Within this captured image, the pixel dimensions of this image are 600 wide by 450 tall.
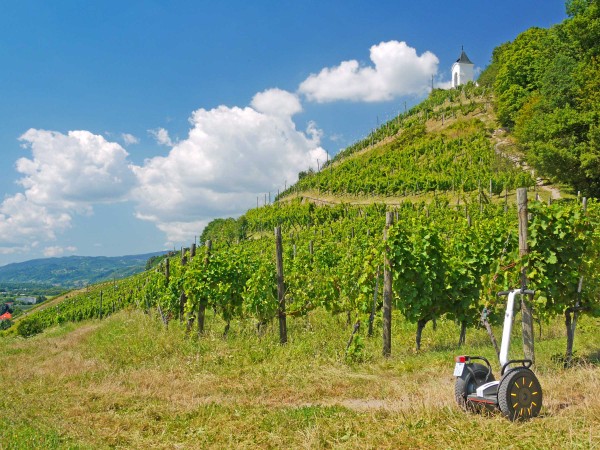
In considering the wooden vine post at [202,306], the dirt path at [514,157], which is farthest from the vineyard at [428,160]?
the wooden vine post at [202,306]

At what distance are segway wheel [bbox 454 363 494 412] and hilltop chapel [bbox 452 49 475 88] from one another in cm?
9262

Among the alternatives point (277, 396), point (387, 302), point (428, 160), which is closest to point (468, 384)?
point (277, 396)

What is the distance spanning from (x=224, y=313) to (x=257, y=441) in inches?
301

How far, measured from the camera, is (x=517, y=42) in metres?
46.6

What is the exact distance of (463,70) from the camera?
292 feet

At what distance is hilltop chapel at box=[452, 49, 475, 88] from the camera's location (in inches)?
3499

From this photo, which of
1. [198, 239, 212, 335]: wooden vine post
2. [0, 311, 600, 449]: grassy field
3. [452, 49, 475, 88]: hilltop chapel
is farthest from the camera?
[452, 49, 475, 88]: hilltop chapel

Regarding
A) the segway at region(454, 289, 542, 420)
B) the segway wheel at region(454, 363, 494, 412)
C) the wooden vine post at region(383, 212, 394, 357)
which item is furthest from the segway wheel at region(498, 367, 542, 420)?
the wooden vine post at region(383, 212, 394, 357)

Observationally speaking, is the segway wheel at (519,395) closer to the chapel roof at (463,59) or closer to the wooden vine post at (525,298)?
the wooden vine post at (525,298)

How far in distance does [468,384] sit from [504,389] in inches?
20.3

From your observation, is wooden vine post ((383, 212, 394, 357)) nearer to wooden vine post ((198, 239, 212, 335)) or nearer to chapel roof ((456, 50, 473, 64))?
wooden vine post ((198, 239, 212, 335))

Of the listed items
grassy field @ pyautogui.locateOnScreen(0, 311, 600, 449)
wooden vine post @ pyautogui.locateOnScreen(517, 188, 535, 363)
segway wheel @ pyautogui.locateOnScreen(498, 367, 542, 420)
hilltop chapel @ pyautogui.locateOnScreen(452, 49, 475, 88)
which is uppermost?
hilltop chapel @ pyautogui.locateOnScreen(452, 49, 475, 88)

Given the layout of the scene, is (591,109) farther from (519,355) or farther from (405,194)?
(519,355)

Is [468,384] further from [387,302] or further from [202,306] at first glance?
[202,306]
